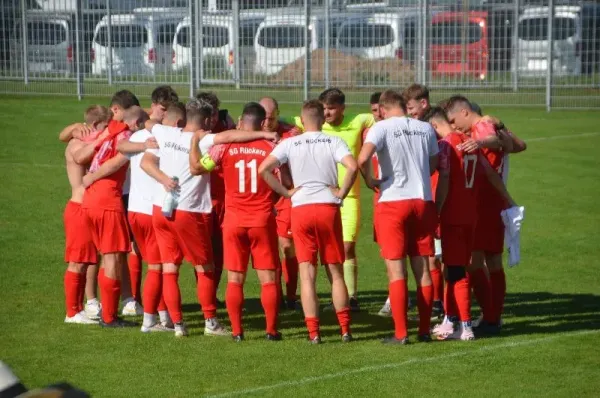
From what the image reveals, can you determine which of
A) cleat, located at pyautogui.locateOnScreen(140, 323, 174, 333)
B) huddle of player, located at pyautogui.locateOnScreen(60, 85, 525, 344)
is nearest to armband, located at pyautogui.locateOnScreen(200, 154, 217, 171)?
huddle of player, located at pyautogui.locateOnScreen(60, 85, 525, 344)

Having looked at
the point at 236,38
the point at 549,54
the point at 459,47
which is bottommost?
the point at 549,54

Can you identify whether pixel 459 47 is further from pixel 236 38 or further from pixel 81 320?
pixel 81 320

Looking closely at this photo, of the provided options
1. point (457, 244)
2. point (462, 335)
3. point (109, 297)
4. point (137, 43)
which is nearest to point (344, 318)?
point (462, 335)

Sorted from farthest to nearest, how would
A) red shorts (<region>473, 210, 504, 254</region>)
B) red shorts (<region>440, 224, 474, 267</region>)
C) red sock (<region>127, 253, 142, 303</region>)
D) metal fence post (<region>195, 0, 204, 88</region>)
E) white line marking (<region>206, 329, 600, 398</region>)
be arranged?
1. metal fence post (<region>195, 0, 204, 88</region>)
2. red sock (<region>127, 253, 142, 303</region>)
3. red shorts (<region>473, 210, 504, 254</region>)
4. red shorts (<region>440, 224, 474, 267</region>)
5. white line marking (<region>206, 329, 600, 398</region>)

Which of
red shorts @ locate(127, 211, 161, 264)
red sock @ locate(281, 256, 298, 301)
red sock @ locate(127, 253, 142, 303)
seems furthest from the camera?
red sock @ locate(281, 256, 298, 301)

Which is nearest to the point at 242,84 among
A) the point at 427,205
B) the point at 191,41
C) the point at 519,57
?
the point at 191,41

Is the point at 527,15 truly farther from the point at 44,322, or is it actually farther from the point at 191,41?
the point at 44,322

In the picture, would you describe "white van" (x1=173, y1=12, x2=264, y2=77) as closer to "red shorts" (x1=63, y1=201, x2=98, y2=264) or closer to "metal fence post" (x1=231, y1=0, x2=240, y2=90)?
"metal fence post" (x1=231, y1=0, x2=240, y2=90)

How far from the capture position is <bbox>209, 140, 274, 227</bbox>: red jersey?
990 centimetres

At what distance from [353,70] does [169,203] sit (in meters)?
16.1

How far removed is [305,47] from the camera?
25.2 m

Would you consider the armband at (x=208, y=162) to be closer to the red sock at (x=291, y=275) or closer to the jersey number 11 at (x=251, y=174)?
the jersey number 11 at (x=251, y=174)

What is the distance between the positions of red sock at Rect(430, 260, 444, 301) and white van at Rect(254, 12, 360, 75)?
14257 millimetres

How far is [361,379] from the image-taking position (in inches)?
343
